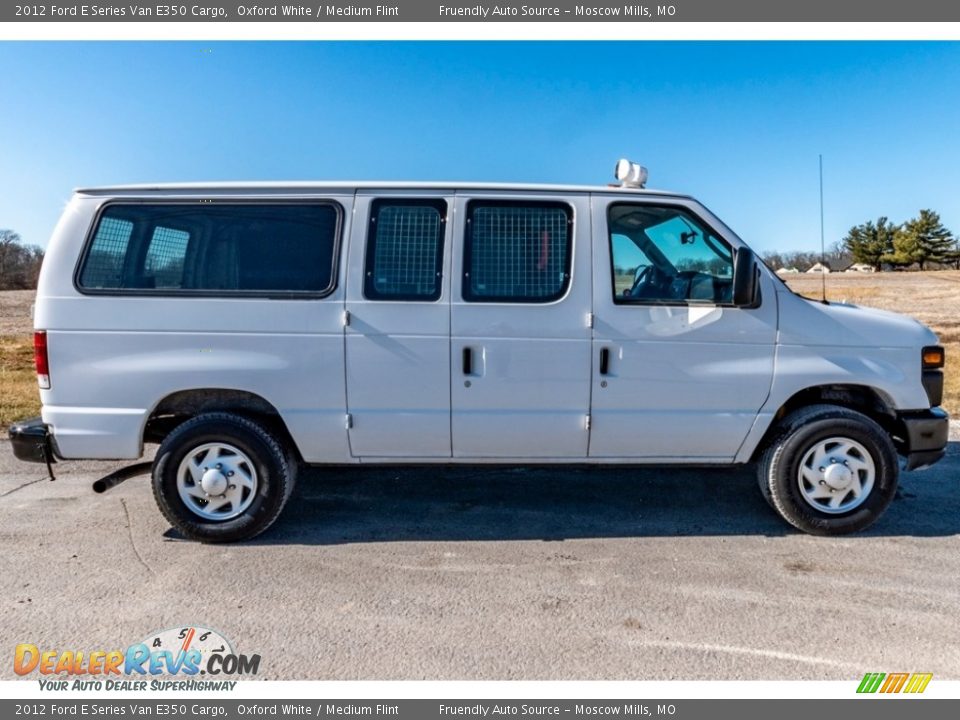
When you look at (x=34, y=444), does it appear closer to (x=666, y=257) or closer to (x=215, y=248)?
(x=215, y=248)

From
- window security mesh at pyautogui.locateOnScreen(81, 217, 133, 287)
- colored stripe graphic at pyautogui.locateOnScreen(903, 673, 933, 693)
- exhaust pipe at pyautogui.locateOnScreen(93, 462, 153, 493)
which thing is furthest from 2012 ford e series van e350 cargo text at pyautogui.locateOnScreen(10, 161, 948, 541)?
colored stripe graphic at pyautogui.locateOnScreen(903, 673, 933, 693)

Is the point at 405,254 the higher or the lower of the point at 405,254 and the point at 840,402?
the higher

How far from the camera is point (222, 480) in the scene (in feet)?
12.6

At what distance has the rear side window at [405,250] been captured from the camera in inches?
152

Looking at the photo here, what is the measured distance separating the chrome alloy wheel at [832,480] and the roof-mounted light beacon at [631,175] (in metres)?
2.02

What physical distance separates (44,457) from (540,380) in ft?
10.1

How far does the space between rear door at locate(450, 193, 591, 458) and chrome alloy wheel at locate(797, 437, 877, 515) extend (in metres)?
1.43

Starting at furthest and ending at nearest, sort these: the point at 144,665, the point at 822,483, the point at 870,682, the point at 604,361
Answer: the point at 822,483 < the point at 604,361 < the point at 144,665 < the point at 870,682

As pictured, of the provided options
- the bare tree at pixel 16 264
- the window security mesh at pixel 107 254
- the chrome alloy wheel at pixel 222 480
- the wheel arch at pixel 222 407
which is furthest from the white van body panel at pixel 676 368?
the bare tree at pixel 16 264

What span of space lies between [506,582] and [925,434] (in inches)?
110

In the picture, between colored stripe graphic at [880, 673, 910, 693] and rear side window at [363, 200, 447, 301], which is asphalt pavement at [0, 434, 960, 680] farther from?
rear side window at [363, 200, 447, 301]

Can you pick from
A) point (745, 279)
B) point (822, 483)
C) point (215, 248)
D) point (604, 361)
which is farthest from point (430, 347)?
point (822, 483)

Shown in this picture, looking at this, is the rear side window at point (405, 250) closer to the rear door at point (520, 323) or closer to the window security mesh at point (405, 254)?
the window security mesh at point (405, 254)

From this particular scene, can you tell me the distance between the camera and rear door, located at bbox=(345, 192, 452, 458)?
3.83 meters
